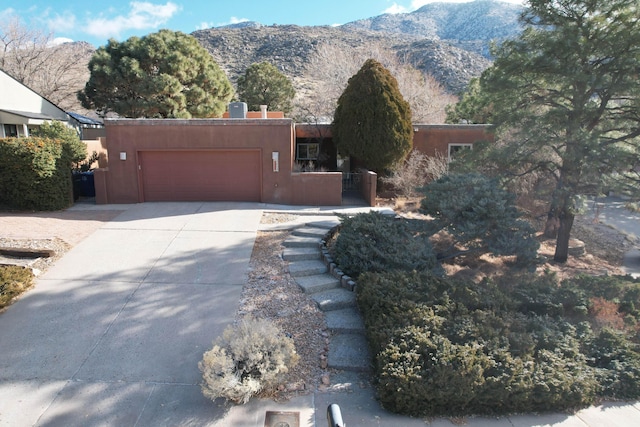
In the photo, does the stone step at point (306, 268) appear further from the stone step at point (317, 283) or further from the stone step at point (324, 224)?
the stone step at point (324, 224)

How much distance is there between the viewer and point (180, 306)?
18.8 ft

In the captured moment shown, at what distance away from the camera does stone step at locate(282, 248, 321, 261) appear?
745cm

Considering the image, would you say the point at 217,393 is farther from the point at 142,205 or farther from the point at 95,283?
the point at 142,205

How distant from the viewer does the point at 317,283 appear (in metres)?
6.32

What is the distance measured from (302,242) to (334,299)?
2.55 meters

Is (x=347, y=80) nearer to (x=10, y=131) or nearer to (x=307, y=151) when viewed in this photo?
(x=307, y=151)

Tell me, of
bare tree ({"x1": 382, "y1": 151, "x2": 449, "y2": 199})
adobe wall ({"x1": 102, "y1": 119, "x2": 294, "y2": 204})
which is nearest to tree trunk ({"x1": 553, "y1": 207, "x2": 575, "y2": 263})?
bare tree ({"x1": 382, "y1": 151, "x2": 449, "y2": 199})

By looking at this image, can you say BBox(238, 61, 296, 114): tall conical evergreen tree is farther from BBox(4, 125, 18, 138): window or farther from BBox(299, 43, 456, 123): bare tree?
BBox(4, 125, 18, 138): window

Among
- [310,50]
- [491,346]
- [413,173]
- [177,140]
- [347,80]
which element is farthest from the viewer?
[310,50]

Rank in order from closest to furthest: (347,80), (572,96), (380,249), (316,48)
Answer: (380,249) → (572,96) → (347,80) → (316,48)

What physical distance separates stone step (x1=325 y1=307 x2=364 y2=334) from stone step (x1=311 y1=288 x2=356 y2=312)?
0.08m

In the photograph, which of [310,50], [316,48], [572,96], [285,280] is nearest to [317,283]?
[285,280]

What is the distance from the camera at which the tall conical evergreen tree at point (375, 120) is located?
42.9ft

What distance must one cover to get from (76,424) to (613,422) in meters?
5.01
